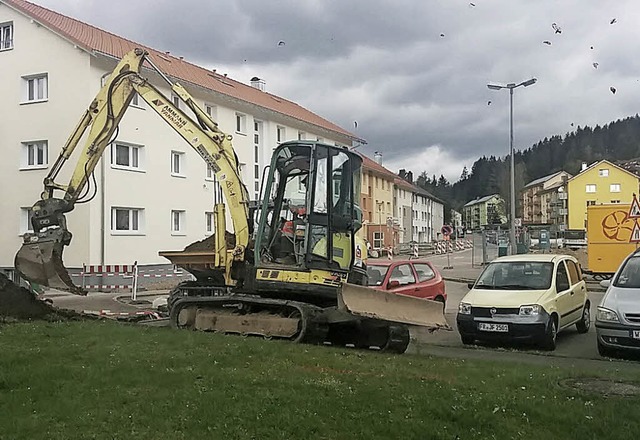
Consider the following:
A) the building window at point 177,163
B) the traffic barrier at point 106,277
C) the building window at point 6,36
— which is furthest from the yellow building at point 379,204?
the building window at point 6,36

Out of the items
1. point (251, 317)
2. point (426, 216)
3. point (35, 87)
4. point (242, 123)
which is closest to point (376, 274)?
point (251, 317)

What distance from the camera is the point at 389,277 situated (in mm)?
15195

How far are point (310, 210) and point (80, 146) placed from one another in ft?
61.4

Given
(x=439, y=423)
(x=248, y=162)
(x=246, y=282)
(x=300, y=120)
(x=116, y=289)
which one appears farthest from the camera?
(x=300, y=120)

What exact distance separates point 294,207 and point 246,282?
169cm

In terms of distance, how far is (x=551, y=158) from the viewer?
128875mm

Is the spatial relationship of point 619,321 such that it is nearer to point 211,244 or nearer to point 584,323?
point 584,323

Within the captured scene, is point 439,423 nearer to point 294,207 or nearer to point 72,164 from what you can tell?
point 294,207

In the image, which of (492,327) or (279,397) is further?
(492,327)

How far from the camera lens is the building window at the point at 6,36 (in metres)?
30.4

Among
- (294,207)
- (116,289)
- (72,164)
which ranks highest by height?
(72,164)

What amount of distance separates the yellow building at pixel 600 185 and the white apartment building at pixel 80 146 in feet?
230

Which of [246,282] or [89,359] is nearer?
[89,359]

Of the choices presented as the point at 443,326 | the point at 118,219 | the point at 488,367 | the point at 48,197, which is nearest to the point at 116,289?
the point at 118,219
